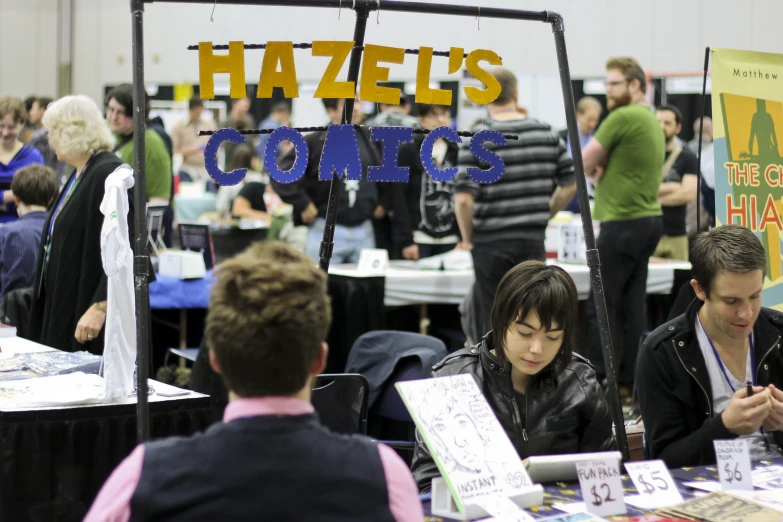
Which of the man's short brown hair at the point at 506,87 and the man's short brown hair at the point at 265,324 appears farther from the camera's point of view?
the man's short brown hair at the point at 506,87

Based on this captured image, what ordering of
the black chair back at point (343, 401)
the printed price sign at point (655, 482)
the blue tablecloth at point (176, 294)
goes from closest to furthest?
the printed price sign at point (655, 482), the black chair back at point (343, 401), the blue tablecloth at point (176, 294)

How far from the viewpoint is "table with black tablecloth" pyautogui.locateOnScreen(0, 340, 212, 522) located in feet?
8.93

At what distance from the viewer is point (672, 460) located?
8.03 ft

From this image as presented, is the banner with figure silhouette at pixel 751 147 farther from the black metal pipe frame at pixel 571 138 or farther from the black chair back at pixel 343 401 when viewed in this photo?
the black chair back at pixel 343 401

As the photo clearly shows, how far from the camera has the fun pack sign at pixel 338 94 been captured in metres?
2.40

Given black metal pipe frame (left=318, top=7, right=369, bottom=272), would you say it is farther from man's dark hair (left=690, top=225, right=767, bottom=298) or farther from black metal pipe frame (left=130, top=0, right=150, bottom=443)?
man's dark hair (left=690, top=225, right=767, bottom=298)

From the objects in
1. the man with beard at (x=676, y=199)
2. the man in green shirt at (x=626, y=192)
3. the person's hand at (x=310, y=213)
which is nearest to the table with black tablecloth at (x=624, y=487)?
the man in green shirt at (x=626, y=192)

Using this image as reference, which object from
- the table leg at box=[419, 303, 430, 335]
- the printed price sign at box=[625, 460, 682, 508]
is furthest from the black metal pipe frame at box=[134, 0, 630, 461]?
the table leg at box=[419, 303, 430, 335]

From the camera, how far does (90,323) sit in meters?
3.49

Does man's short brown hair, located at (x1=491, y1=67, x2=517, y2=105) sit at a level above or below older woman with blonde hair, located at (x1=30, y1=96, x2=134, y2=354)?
above

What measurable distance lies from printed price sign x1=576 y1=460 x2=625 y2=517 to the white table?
3.33 meters

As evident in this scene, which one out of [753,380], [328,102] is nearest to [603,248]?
[328,102]

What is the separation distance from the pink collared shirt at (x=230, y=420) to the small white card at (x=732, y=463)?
99 centimetres

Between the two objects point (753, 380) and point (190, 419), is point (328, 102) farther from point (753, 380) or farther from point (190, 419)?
point (753, 380)
